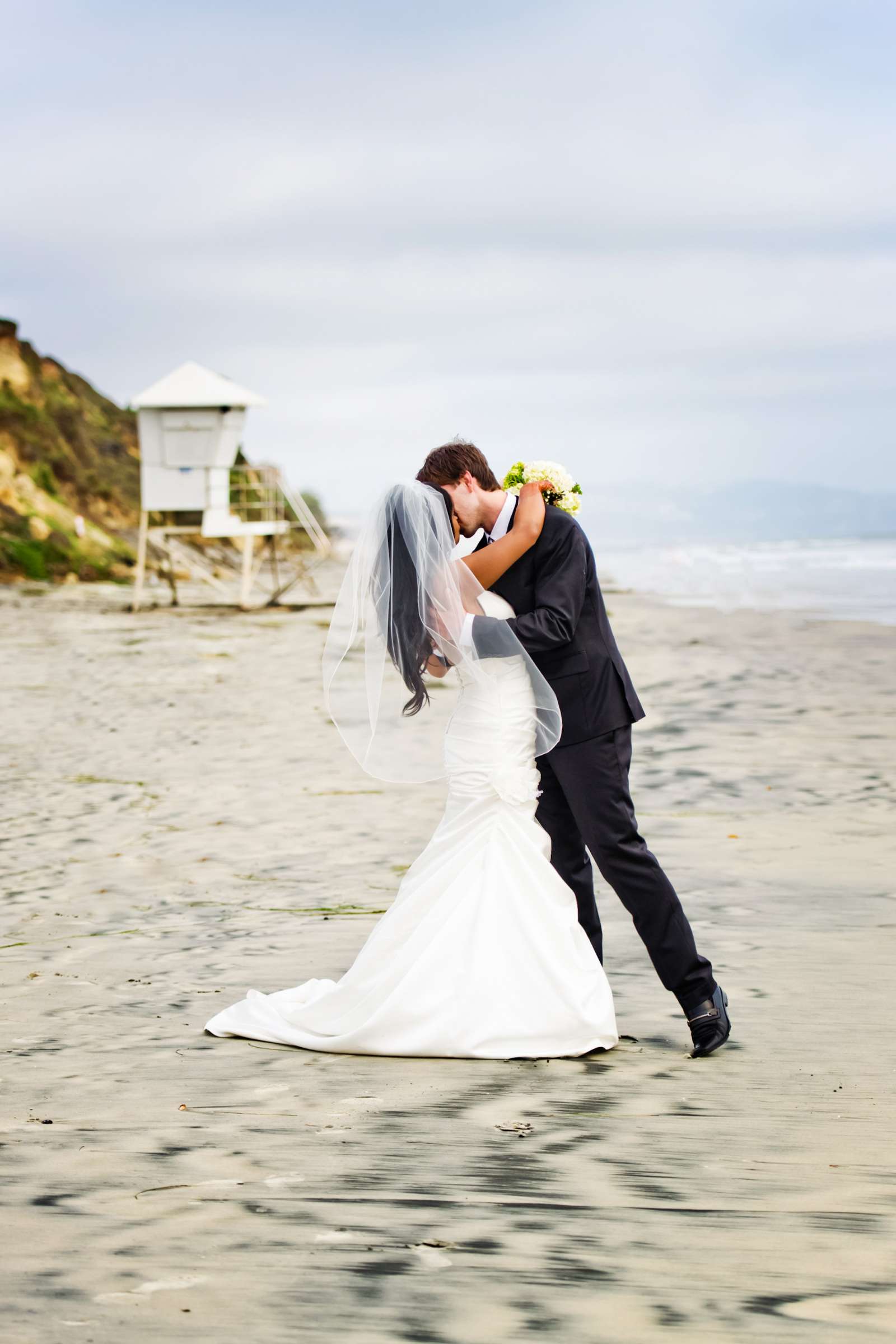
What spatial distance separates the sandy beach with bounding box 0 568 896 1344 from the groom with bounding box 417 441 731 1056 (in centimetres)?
32

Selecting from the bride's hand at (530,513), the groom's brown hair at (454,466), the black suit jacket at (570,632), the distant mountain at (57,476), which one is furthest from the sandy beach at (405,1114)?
the distant mountain at (57,476)

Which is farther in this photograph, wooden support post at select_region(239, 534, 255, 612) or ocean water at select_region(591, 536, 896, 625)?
ocean water at select_region(591, 536, 896, 625)

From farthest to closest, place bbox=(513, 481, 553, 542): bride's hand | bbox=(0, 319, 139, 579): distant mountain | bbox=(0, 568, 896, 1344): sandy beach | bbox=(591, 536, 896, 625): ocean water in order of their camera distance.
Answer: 1. bbox=(0, 319, 139, 579): distant mountain
2. bbox=(591, 536, 896, 625): ocean water
3. bbox=(513, 481, 553, 542): bride's hand
4. bbox=(0, 568, 896, 1344): sandy beach

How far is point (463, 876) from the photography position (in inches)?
175

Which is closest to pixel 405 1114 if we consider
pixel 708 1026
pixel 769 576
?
pixel 708 1026

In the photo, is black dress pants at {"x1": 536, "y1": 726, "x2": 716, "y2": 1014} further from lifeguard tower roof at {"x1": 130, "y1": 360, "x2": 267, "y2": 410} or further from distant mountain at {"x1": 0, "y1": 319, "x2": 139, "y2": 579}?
distant mountain at {"x1": 0, "y1": 319, "x2": 139, "y2": 579}

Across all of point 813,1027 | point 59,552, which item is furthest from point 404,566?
point 59,552

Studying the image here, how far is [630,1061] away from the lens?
430cm

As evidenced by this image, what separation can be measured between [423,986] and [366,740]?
1000 millimetres

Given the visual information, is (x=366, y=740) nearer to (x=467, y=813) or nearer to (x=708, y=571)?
(x=467, y=813)

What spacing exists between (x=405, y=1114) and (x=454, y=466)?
2110 millimetres

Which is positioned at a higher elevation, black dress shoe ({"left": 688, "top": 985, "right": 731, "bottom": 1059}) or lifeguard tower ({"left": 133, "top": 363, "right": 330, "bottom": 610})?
lifeguard tower ({"left": 133, "top": 363, "right": 330, "bottom": 610})

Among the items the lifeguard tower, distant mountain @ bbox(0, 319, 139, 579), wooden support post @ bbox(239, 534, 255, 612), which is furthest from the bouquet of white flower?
distant mountain @ bbox(0, 319, 139, 579)

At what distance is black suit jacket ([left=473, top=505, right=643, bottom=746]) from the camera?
4.39 metres
